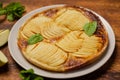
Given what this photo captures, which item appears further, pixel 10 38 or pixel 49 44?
pixel 10 38

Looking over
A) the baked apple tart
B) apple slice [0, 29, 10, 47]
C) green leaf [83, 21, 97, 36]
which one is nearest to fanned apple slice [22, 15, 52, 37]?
the baked apple tart

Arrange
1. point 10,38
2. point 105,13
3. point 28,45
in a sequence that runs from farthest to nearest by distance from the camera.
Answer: point 105,13
point 10,38
point 28,45

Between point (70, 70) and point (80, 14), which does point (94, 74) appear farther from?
point (80, 14)

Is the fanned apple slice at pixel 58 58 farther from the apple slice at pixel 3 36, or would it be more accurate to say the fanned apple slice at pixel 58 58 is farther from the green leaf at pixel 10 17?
the green leaf at pixel 10 17

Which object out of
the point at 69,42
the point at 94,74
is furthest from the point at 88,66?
the point at 69,42

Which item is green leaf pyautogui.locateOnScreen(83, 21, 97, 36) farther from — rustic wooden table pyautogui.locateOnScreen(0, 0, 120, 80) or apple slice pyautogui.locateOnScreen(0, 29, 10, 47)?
apple slice pyautogui.locateOnScreen(0, 29, 10, 47)

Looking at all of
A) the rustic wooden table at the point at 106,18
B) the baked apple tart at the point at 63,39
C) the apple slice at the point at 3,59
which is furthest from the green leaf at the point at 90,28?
the apple slice at the point at 3,59

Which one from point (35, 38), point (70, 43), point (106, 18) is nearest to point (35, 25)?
point (35, 38)
